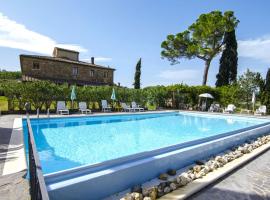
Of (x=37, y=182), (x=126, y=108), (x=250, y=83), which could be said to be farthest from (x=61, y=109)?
(x=250, y=83)

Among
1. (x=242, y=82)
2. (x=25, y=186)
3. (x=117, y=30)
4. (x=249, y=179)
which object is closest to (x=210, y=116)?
(x=242, y=82)

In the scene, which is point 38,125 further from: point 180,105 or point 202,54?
point 202,54

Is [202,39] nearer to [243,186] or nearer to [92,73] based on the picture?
[92,73]

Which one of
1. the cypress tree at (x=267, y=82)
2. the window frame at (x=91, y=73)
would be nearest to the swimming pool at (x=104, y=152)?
the cypress tree at (x=267, y=82)

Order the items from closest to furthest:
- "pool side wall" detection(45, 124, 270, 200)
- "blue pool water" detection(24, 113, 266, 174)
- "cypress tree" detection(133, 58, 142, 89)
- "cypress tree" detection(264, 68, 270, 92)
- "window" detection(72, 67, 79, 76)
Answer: "pool side wall" detection(45, 124, 270, 200) → "blue pool water" detection(24, 113, 266, 174) → "cypress tree" detection(264, 68, 270, 92) → "window" detection(72, 67, 79, 76) → "cypress tree" detection(133, 58, 142, 89)

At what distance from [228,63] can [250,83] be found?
41.5 ft

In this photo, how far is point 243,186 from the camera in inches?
179

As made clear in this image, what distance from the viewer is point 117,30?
73.5 feet

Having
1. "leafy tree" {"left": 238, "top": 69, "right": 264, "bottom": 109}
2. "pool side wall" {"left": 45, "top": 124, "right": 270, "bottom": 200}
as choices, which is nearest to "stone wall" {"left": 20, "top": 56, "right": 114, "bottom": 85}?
"leafy tree" {"left": 238, "top": 69, "right": 264, "bottom": 109}

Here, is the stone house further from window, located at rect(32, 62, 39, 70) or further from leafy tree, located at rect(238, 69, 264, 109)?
leafy tree, located at rect(238, 69, 264, 109)

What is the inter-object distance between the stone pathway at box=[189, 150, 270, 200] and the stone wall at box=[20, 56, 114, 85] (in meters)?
29.2

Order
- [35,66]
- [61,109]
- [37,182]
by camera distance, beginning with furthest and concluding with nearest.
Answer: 1. [35,66]
2. [61,109]
3. [37,182]

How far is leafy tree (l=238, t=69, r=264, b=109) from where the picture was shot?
2347 cm

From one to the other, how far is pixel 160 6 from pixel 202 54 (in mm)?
14243
